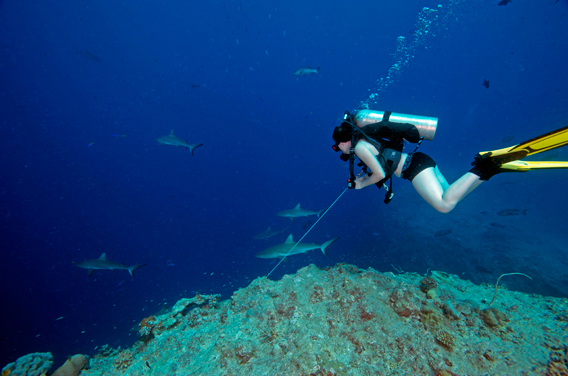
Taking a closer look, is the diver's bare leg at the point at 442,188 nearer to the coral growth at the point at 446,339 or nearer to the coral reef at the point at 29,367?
the coral growth at the point at 446,339

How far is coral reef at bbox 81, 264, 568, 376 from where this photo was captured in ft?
7.40

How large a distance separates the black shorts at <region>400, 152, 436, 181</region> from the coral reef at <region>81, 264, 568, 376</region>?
1810 millimetres

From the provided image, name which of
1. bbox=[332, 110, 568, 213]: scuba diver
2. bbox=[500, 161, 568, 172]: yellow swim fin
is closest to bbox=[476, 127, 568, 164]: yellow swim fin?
bbox=[500, 161, 568, 172]: yellow swim fin

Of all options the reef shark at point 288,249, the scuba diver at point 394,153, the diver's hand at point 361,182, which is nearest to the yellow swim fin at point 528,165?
the scuba diver at point 394,153

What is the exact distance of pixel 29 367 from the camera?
157 inches

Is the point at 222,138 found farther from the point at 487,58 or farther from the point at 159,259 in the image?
the point at 487,58

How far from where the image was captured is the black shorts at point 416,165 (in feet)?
12.0

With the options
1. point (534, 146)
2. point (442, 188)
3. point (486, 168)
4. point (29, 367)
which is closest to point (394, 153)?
point (442, 188)

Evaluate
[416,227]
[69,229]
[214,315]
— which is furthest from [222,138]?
[214,315]

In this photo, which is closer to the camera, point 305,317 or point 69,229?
point 305,317

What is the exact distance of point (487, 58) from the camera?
6231cm

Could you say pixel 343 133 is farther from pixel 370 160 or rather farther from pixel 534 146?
pixel 534 146

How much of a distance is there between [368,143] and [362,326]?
275cm

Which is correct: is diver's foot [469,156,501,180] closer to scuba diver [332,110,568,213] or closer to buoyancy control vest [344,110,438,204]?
scuba diver [332,110,568,213]
